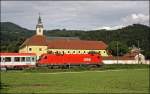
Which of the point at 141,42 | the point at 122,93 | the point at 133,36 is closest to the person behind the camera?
the point at 122,93

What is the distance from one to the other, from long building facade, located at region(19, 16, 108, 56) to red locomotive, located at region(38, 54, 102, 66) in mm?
48033

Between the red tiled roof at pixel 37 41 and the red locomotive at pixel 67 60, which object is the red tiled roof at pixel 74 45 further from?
the red locomotive at pixel 67 60

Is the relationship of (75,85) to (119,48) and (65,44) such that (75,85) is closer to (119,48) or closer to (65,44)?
(119,48)

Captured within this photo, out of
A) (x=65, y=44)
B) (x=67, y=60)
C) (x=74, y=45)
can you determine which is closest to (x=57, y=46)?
(x=65, y=44)

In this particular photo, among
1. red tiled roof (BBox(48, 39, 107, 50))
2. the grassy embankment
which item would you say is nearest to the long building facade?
red tiled roof (BBox(48, 39, 107, 50))

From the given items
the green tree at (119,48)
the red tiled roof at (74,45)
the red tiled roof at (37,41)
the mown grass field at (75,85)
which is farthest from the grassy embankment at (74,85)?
the red tiled roof at (74,45)

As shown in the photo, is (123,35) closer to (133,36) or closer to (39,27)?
(133,36)

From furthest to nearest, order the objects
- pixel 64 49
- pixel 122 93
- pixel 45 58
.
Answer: pixel 64 49, pixel 45 58, pixel 122 93

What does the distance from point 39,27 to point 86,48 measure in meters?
18.0

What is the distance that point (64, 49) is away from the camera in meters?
130

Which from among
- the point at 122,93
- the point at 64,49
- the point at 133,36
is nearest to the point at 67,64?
the point at 122,93

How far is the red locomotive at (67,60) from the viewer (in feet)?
225

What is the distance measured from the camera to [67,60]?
70750 mm

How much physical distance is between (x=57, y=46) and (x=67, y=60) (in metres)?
58.2
